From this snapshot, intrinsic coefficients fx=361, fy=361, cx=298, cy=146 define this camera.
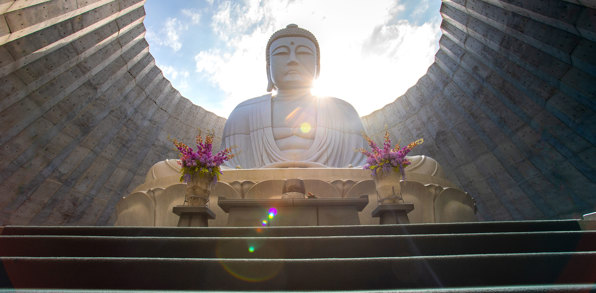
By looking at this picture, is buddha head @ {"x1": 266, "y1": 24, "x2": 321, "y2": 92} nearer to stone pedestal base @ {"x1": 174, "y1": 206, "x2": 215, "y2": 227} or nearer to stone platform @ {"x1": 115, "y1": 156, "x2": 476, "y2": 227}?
stone platform @ {"x1": 115, "y1": 156, "x2": 476, "y2": 227}

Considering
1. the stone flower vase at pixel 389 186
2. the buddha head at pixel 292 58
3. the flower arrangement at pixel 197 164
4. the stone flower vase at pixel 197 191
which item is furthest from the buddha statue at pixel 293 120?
the stone flower vase at pixel 197 191

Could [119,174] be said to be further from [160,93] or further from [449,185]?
[449,185]

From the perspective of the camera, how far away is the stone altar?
381 centimetres

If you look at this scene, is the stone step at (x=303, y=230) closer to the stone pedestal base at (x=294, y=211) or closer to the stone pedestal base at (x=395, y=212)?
the stone pedestal base at (x=395, y=212)

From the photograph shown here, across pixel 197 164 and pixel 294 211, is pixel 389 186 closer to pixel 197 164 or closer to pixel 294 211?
pixel 294 211

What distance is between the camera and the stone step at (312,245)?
1.97 meters

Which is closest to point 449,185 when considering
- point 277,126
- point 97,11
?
point 277,126

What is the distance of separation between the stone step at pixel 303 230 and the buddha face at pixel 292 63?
4.57m

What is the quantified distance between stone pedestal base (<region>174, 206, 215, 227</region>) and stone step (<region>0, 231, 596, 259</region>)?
901 mm

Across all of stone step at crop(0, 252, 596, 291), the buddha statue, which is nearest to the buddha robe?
the buddha statue

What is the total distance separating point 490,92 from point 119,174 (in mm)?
7207

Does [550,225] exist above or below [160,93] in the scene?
below

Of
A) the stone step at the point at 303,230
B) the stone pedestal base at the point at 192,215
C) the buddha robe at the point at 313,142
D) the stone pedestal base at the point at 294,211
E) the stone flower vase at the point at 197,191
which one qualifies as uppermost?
the buddha robe at the point at 313,142

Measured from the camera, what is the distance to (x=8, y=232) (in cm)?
228
